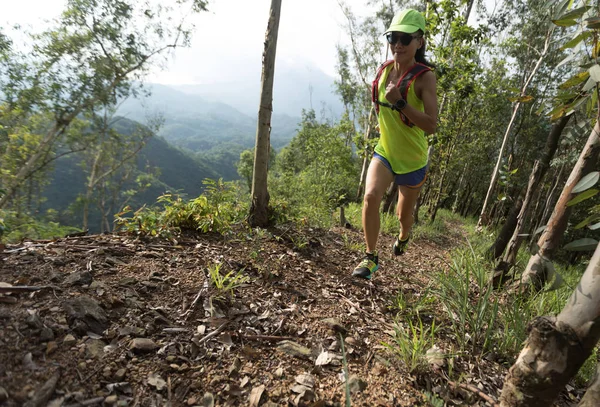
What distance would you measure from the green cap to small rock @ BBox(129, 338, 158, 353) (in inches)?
108

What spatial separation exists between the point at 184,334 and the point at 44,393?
23.7 inches

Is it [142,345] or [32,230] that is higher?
[142,345]

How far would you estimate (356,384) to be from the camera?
4.66 feet

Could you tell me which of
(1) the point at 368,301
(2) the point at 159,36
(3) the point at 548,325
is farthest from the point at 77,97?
(3) the point at 548,325

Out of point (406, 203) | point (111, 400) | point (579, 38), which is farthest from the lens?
point (406, 203)

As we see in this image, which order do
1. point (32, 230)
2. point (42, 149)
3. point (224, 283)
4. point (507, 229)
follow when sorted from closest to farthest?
point (224, 283), point (507, 229), point (32, 230), point (42, 149)

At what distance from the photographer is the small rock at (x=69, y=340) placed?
1325 mm

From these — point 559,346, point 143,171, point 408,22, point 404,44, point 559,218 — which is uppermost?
point 408,22

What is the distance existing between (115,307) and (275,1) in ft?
11.5

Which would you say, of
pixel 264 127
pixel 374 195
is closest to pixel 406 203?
pixel 374 195

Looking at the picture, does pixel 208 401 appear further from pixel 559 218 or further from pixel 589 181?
pixel 559 218

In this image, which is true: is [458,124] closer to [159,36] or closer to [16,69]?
[159,36]

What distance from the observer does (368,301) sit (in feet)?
7.69

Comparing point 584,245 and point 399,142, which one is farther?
point 399,142
